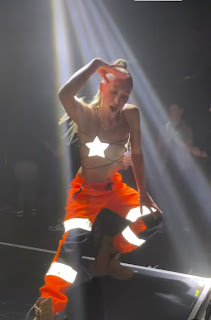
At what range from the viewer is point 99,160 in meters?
2.07

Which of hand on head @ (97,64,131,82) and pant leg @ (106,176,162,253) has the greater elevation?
hand on head @ (97,64,131,82)

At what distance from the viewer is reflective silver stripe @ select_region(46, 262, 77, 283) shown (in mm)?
1867

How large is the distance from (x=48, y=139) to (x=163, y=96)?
2.79ft

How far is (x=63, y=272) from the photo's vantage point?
188 centimetres

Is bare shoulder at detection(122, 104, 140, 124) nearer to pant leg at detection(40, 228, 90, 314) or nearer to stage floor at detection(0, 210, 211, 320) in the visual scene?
pant leg at detection(40, 228, 90, 314)

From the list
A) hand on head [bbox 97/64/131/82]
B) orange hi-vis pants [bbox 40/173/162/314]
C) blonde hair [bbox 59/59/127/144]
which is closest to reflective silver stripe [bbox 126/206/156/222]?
orange hi-vis pants [bbox 40/173/162/314]

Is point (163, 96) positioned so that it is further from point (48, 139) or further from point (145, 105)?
point (48, 139)

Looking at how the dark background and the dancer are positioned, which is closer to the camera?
the dancer

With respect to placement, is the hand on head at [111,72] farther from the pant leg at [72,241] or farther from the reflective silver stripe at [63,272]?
the reflective silver stripe at [63,272]

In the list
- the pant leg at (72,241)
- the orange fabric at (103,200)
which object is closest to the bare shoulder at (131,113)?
the orange fabric at (103,200)

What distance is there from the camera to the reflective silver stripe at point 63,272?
187cm

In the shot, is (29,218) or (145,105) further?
(29,218)

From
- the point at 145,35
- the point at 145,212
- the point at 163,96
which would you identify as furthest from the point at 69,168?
the point at 145,35

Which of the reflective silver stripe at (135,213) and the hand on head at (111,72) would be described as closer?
the hand on head at (111,72)
